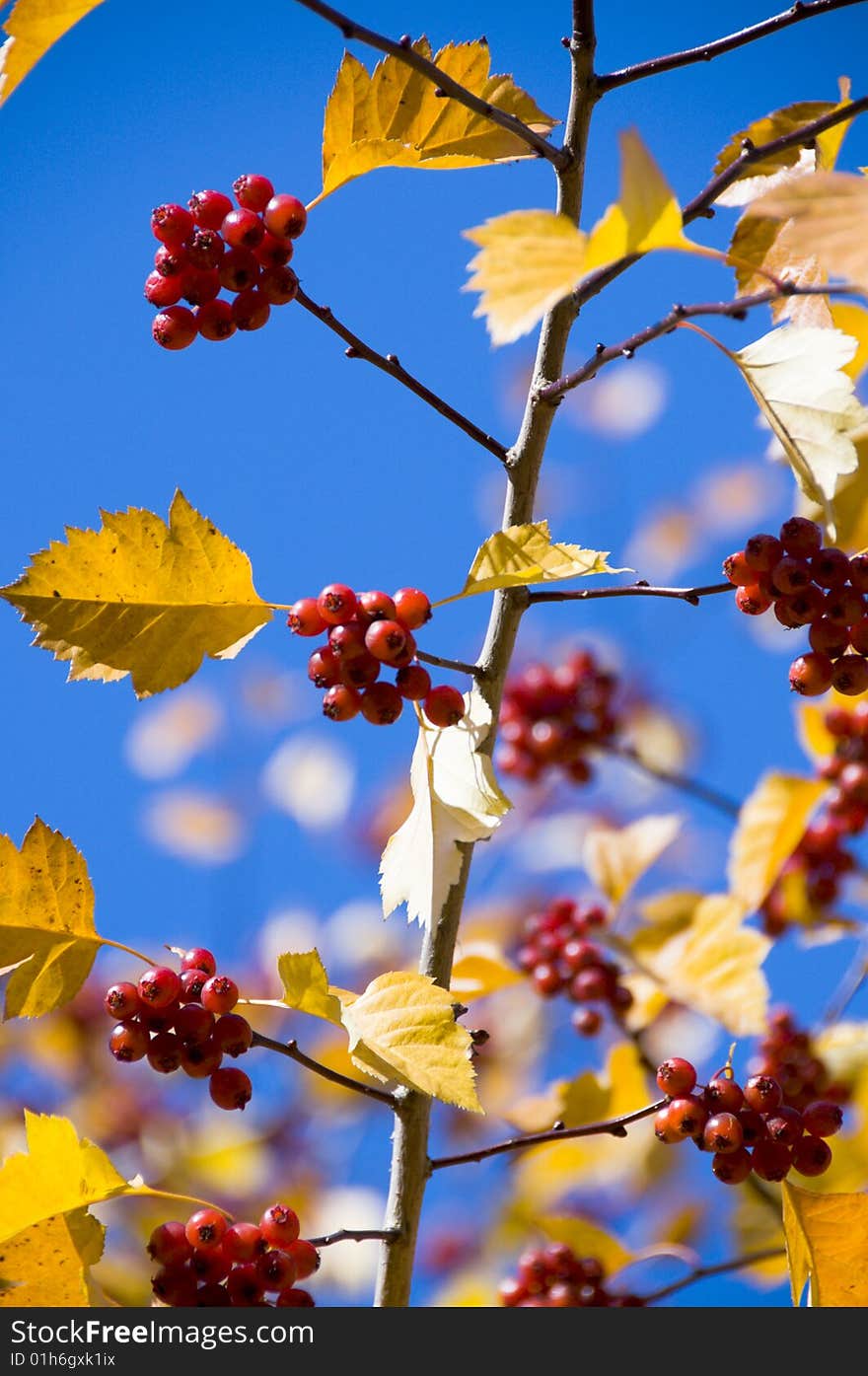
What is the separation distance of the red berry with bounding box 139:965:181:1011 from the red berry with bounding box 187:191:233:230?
917 mm

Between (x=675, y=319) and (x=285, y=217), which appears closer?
(x=675, y=319)

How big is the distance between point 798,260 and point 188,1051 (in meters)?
1.25

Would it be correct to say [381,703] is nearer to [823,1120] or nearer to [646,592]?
[646,592]

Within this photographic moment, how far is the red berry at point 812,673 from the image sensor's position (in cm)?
149

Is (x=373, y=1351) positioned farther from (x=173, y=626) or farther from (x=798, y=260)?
(x=798, y=260)

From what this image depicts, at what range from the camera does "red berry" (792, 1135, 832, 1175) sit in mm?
1553

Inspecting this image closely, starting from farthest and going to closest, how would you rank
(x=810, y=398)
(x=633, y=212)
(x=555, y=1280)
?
(x=555, y=1280) < (x=810, y=398) < (x=633, y=212)

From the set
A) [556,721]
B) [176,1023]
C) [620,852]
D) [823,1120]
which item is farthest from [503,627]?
[556,721]

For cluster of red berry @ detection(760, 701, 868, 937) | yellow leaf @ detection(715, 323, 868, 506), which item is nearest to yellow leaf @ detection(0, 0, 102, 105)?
yellow leaf @ detection(715, 323, 868, 506)

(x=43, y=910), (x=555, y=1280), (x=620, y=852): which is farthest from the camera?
(x=620, y=852)

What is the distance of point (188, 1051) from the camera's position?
1494 millimetres

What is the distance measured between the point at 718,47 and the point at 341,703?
0.89 metres

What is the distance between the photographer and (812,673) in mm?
1492

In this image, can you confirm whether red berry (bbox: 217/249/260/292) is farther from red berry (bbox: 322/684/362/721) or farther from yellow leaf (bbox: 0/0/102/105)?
red berry (bbox: 322/684/362/721)
